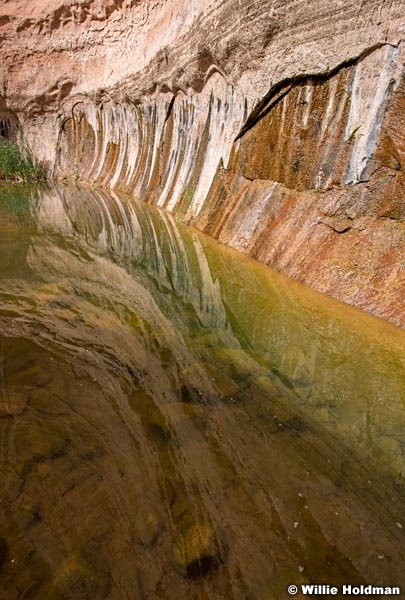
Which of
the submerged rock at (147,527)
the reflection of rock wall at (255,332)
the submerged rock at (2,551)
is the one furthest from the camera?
the reflection of rock wall at (255,332)

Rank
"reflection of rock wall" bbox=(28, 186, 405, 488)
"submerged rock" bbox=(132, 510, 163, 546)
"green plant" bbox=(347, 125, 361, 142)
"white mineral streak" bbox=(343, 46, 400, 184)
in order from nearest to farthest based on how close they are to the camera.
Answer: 1. "submerged rock" bbox=(132, 510, 163, 546)
2. "reflection of rock wall" bbox=(28, 186, 405, 488)
3. "white mineral streak" bbox=(343, 46, 400, 184)
4. "green plant" bbox=(347, 125, 361, 142)

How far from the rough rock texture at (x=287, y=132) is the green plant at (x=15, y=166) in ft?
16.5

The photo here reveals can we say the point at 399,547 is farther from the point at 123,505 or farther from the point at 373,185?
the point at 373,185

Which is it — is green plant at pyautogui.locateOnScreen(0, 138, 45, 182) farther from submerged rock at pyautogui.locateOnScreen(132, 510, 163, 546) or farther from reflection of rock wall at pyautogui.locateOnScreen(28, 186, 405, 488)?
submerged rock at pyautogui.locateOnScreen(132, 510, 163, 546)

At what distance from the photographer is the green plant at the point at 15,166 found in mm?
12570

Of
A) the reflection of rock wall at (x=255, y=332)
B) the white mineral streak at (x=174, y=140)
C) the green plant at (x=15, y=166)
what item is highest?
the white mineral streak at (x=174, y=140)

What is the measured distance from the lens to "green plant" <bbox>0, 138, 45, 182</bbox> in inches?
495

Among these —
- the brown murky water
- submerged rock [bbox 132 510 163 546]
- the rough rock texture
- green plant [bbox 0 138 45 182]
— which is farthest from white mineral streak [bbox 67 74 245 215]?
submerged rock [bbox 132 510 163 546]

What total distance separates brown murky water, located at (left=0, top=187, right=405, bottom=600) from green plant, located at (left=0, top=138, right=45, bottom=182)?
10.9m

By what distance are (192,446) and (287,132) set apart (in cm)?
433

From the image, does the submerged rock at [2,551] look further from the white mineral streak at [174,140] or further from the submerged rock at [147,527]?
the white mineral streak at [174,140]

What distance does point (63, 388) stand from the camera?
82.3 inches

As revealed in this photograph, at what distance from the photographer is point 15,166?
12992 mm

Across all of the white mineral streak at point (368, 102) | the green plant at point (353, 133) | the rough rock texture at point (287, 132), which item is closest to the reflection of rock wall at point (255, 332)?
the rough rock texture at point (287, 132)
